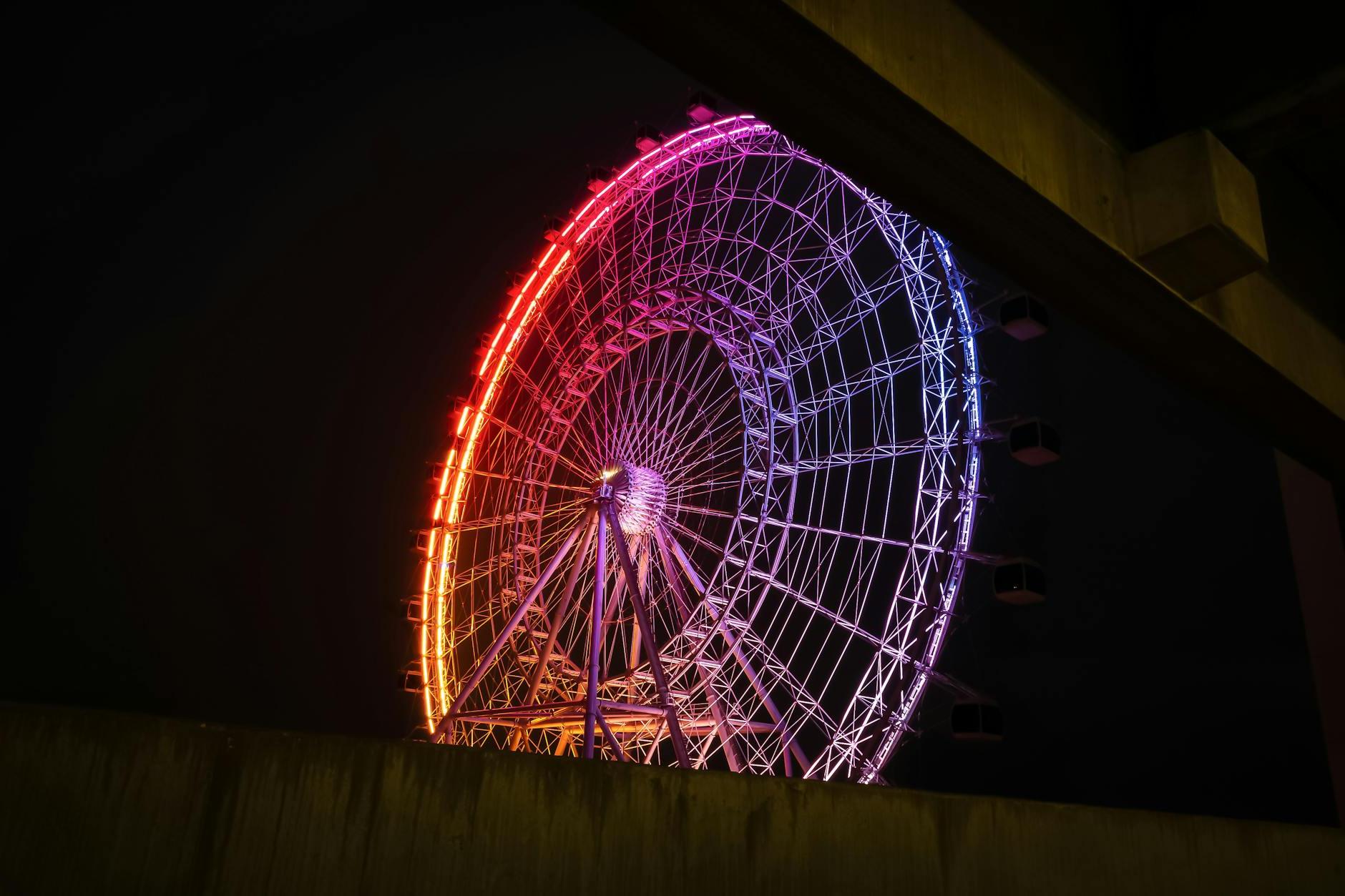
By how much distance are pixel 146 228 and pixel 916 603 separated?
12326 millimetres

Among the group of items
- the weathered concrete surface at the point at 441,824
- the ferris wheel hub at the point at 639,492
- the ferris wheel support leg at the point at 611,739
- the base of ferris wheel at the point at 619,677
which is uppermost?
the ferris wheel hub at the point at 639,492

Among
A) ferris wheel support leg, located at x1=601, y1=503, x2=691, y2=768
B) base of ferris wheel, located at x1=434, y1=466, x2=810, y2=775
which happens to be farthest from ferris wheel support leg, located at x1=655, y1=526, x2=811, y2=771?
ferris wheel support leg, located at x1=601, y1=503, x2=691, y2=768

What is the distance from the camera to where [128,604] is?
43.5 feet

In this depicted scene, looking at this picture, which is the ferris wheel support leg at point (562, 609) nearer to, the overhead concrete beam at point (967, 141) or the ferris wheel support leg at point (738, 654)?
the ferris wheel support leg at point (738, 654)

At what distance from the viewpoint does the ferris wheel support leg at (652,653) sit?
9.91 m

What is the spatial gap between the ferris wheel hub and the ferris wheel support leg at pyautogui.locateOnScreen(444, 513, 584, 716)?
734 millimetres

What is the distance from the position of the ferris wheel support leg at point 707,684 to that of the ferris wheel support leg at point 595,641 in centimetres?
62

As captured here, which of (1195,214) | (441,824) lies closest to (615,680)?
(1195,214)

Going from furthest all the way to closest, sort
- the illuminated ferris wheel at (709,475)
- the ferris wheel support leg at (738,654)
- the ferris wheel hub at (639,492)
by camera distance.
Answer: the ferris wheel hub at (639,492) < the ferris wheel support leg at (738,654) < the illuminated ferris wheel at (709,475)

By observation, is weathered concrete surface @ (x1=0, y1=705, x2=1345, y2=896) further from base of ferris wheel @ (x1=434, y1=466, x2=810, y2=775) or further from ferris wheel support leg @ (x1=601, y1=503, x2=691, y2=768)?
ferris wheel support leg @ (x1=601, y1=503, x2=691, y2=768)

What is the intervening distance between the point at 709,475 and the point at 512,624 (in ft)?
9.23

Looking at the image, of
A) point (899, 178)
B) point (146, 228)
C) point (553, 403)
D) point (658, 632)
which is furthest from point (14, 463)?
point (899, 178)

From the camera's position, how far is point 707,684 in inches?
409

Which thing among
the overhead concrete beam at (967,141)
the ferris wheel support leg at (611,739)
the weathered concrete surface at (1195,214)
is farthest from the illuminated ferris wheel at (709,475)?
→ the weathered concrete surface at (1195,214)
